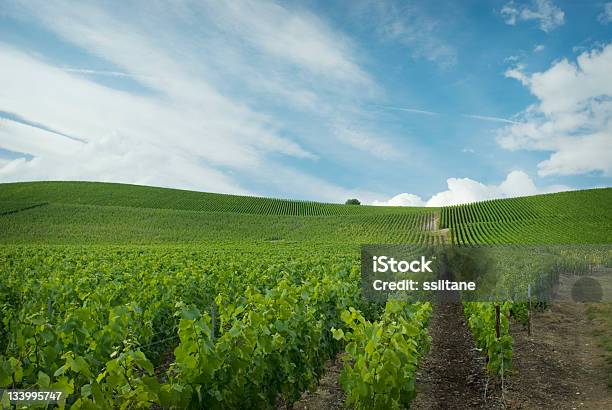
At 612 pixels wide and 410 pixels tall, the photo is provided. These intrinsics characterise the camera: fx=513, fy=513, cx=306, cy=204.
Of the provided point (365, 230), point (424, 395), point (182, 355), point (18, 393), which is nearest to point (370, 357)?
point (182, 355)

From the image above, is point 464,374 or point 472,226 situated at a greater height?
point 472,226

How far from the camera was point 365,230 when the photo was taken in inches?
2549

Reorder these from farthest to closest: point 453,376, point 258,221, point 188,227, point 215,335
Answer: point 258,221 < point 188,227 < point 215,335 < point 453,376

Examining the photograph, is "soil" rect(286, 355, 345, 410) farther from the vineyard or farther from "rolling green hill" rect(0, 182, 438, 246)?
"rolling green hill" rect(0, 182, 438, 246)

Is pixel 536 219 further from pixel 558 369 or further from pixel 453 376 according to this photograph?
pixel 453 376

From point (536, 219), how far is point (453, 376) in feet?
199

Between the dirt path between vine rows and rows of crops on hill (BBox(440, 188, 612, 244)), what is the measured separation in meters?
38.4

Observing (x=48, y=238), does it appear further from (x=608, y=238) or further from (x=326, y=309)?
(x=608, y=238)

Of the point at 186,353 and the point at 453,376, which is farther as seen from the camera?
the point at 453,376

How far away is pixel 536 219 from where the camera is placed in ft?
210

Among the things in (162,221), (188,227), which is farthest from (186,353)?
(162,221)

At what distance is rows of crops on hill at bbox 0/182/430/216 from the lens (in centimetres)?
7781

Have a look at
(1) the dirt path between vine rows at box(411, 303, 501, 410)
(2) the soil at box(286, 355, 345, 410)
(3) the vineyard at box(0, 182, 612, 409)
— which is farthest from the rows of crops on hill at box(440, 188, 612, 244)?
(2) the soil at box(286, 355, 345, 410)

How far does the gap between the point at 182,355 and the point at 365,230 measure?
199 feet
